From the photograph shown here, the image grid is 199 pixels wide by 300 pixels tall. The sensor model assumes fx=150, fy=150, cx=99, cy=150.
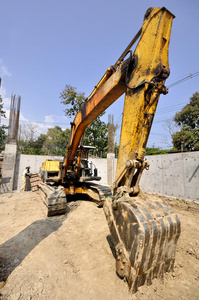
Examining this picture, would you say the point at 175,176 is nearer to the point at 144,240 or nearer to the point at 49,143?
the point at 144,240

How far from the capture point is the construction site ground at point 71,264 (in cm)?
194

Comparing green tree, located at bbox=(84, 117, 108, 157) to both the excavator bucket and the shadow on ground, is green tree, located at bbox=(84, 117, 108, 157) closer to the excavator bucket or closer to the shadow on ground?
the shadow on ground

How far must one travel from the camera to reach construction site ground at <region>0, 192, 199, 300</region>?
1.94 m

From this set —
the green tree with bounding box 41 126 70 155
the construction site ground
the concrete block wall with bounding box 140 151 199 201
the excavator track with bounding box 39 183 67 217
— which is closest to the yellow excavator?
the construction site ground

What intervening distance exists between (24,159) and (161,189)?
9.87 metres

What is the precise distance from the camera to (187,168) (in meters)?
6.96

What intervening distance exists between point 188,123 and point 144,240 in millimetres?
18198

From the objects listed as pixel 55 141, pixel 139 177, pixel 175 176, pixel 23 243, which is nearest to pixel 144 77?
pixel 139 177

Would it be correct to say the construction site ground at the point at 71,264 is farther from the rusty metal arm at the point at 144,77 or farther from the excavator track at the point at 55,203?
the rusty metal arm at the point at 144,77

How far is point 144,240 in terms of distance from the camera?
1.84 m

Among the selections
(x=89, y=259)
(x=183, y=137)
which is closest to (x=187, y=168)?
(x=89, y=259)

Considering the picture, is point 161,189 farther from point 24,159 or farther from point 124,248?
point 24,159

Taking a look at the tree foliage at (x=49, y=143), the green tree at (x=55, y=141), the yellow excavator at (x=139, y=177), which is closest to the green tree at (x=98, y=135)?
the tree foliage at (x=49, y=143)

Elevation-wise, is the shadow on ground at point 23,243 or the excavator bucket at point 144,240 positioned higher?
the excavator bucket at point 144,240
